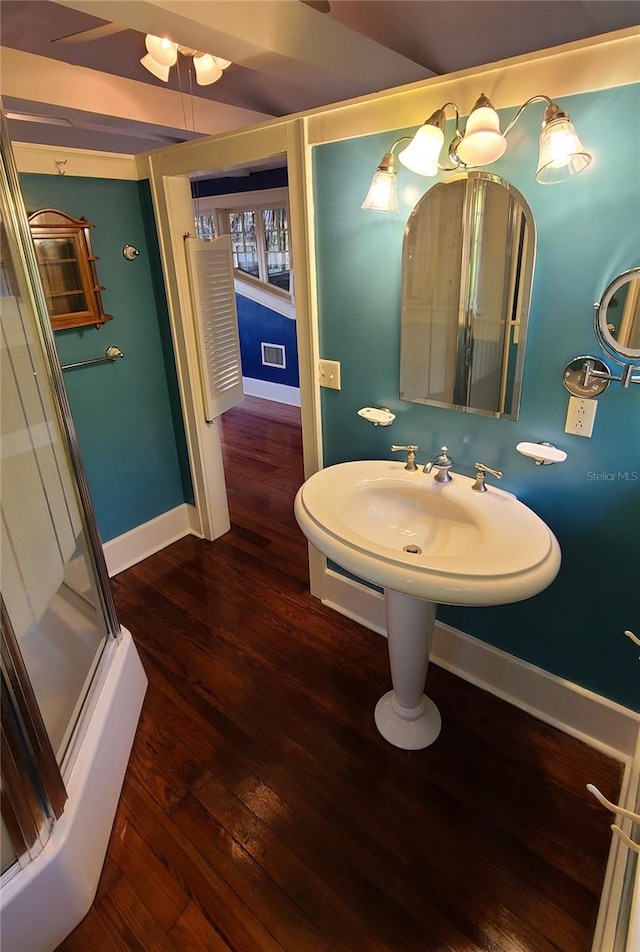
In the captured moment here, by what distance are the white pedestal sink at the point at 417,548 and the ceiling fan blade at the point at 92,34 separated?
6.50 feet

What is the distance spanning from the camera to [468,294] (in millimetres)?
1497

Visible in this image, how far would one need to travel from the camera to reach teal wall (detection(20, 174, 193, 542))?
2166 millimetres

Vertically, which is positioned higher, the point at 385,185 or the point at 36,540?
the point at 385,185

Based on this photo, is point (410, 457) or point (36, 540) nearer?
point (36, 540)

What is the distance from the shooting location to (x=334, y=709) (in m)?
1.79

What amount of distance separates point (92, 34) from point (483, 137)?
1.93 m

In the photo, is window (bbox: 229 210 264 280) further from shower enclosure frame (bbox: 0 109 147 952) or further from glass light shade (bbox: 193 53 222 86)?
shower enclosure frame (bbox: 0 109 147 952)

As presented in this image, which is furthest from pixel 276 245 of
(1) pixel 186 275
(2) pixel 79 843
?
(2) pixel 79 843

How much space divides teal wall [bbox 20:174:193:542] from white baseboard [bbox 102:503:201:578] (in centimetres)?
5

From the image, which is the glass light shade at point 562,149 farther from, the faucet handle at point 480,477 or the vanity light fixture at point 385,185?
the faucet handle at point 480,477

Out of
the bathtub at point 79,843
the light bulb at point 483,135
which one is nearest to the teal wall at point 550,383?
the light bulb at point 483,135

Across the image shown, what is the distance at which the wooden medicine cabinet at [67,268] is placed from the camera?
1.98 meters

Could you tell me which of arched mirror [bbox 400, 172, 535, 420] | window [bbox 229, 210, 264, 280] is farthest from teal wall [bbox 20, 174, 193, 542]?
window [bbox 229, 210, 264, 280]

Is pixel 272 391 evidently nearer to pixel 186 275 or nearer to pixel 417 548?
pixel 186 275
